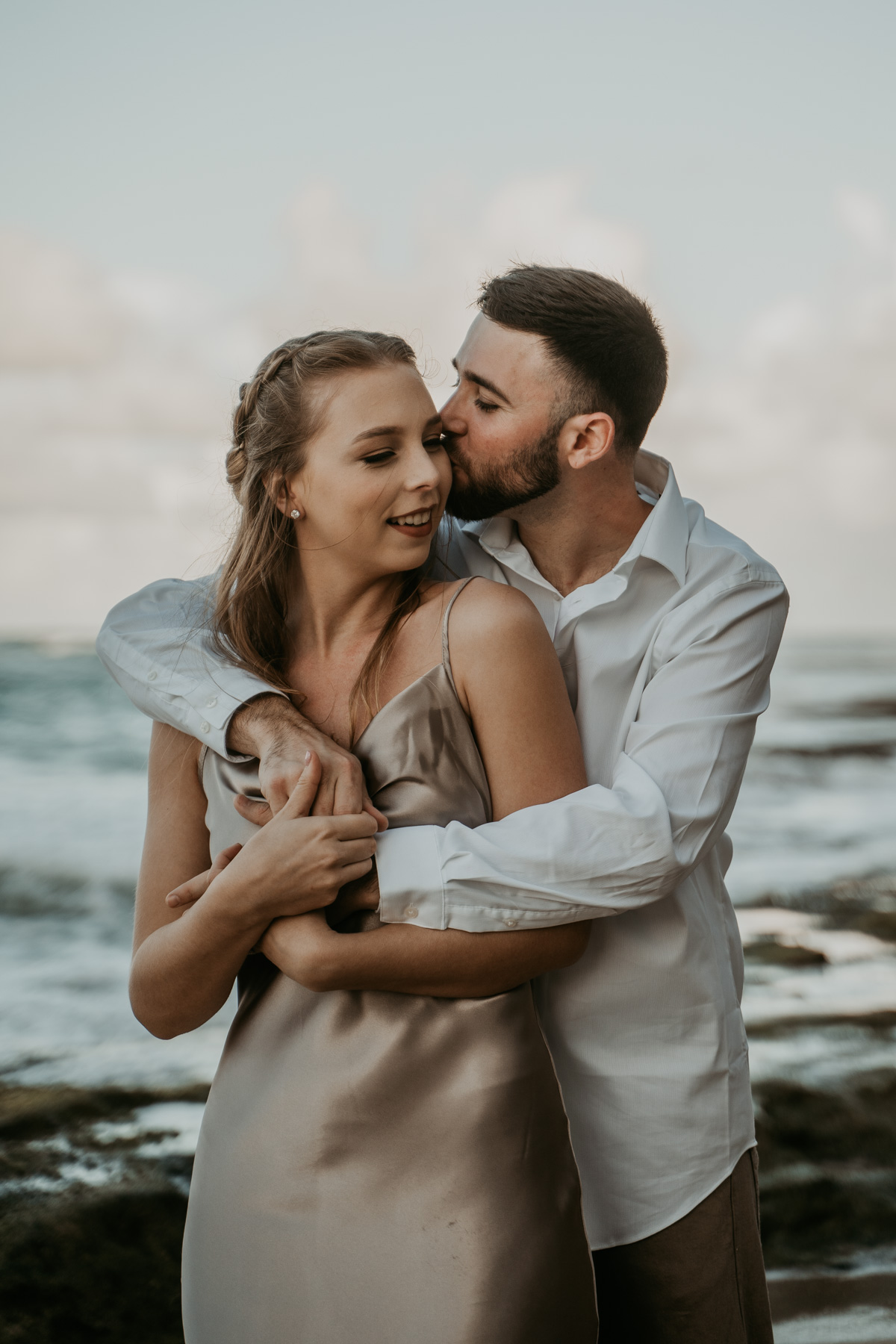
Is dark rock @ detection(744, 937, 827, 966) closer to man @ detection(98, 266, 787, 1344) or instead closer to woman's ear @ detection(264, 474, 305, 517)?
man @ detection(98, 266, 787, 1344)

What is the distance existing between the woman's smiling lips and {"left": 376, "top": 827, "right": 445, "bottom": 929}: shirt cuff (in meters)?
0.52

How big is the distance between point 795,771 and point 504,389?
43.5ft

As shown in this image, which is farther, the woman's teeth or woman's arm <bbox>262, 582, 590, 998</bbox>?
the woman's teeth

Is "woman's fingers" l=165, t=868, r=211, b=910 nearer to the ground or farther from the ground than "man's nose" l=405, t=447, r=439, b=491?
nearer to the ground

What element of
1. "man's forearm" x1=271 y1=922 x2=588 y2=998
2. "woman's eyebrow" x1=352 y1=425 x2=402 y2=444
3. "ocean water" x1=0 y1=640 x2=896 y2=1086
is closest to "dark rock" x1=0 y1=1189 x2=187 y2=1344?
"ocean water" x1=0 y1=640 x2=896 y2=1086

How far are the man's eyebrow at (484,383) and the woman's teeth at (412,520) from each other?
44 cm

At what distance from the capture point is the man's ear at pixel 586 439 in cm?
213

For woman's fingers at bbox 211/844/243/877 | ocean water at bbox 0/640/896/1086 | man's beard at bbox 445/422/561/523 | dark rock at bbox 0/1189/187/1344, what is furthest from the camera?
ocean water at bbox 0/640/896/1086

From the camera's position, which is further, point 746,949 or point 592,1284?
point 746,949

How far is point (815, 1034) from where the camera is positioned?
569cm

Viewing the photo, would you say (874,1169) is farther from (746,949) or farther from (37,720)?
(37,720)

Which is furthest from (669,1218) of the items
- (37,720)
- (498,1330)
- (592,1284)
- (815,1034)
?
(37,720)

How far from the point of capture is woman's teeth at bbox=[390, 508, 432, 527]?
1.80m

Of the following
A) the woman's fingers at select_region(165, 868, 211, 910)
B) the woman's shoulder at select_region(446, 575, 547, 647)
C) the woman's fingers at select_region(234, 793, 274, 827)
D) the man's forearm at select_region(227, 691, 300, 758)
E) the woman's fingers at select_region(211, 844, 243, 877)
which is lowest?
the woman's fingers at select_region(165, 868, 211, 910)
